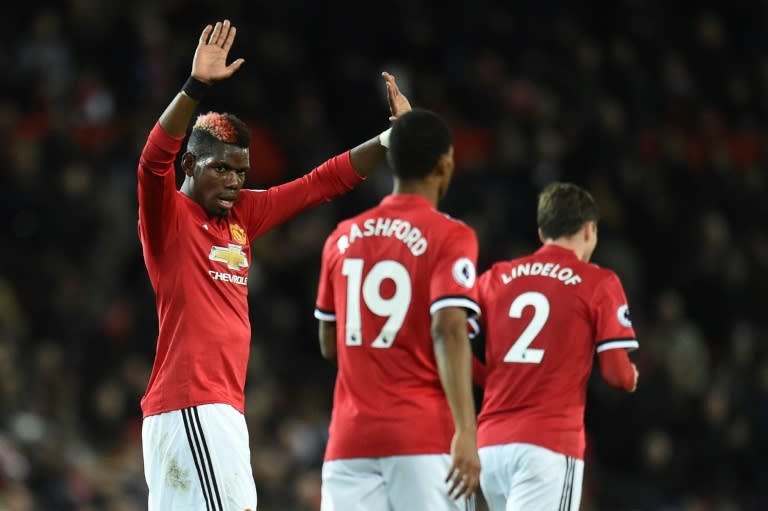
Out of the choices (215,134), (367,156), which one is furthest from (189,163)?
(367,156)

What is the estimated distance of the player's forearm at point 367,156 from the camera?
6219 millimetres

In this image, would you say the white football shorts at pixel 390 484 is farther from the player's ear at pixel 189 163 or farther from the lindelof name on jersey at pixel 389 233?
the player's ear at pixel 189 163

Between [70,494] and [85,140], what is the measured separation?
407 centimetres

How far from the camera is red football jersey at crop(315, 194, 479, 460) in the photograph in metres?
4.89

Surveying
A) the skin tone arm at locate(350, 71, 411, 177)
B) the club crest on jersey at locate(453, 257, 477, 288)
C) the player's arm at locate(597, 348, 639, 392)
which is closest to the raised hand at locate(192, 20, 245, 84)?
the skin tone arm at locate(350, 71, 411, 177)

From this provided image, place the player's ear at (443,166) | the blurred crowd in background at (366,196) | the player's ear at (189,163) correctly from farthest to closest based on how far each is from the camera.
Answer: the blurred crowd in background at (366,196), the player's ear at (189,163), the player's ear at (443,166)

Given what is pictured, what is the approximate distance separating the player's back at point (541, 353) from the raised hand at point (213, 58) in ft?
5.56

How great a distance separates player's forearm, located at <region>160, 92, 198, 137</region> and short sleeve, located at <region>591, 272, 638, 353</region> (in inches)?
81.8

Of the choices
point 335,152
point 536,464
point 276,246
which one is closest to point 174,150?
point 536,464

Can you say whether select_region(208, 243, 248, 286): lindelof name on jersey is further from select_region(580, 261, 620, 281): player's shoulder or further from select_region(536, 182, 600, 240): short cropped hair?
select_region(580, 261, 620, 281): player's shoulder

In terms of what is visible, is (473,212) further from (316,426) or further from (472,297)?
(472,297)

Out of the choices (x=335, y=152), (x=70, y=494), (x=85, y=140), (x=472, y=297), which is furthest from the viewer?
(x=335, y=152)

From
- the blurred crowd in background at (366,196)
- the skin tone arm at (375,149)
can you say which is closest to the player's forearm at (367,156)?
the skin tone arm at (375,149)

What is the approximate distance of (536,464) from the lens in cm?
589
